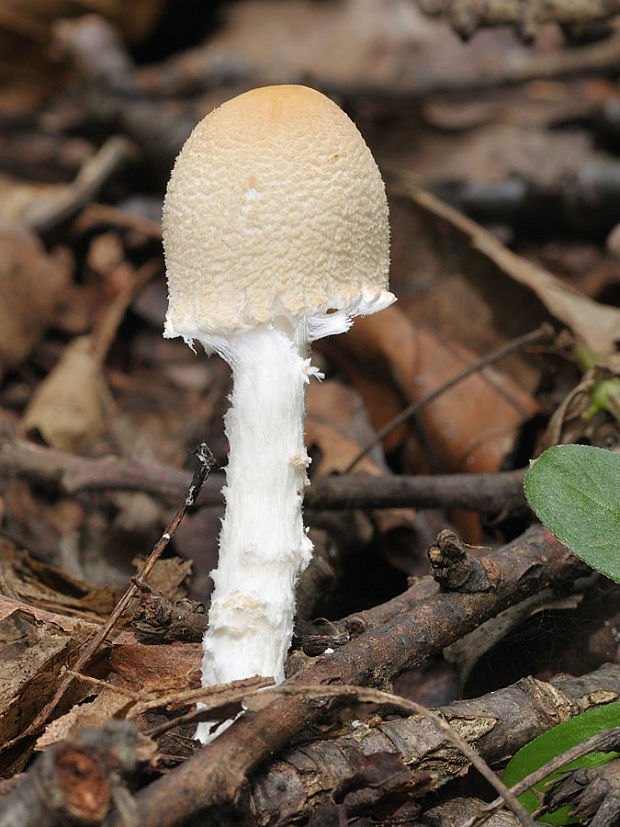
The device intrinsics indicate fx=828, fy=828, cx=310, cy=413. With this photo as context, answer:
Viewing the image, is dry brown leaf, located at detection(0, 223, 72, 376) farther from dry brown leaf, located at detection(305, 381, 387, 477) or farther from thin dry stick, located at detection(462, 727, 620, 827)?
thin dry stick, located at detection(462, 727, 620, 827)

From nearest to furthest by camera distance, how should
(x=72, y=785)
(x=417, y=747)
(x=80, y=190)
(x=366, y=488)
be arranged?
(x=72, y=785)
(x=417, y=747)
(x=366, y=488)
(x=80, y=190)

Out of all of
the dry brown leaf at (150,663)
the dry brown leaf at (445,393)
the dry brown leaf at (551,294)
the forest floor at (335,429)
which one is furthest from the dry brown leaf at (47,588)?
the dry brown leaf at (551,294)

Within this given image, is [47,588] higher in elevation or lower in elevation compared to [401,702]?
lower

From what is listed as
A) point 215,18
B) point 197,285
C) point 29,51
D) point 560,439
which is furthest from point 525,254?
point 29,51

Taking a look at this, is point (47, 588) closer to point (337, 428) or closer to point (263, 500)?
point (263, 500)

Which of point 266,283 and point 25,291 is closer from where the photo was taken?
point 266,283

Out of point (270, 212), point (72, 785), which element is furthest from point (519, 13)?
point (72, 785)
